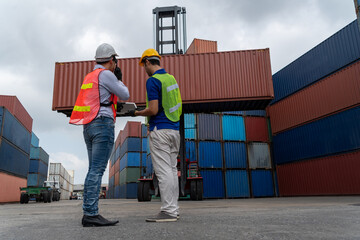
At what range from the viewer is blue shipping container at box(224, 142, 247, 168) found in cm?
1911

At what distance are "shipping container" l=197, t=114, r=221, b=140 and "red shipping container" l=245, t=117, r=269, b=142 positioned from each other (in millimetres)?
2346

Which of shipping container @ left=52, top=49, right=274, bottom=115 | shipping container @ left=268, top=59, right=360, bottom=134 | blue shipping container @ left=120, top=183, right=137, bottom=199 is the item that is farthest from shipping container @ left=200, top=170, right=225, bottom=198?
blue shipping container @ left=120, top=183, right=137, bottom=199

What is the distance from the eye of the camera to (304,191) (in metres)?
17.1

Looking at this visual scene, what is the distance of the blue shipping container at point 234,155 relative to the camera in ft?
62.7

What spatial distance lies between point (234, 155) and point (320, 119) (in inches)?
234

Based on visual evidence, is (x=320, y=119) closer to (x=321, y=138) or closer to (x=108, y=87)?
(x=321, y=138)

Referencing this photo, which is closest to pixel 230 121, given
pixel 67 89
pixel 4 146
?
pixel 67 89

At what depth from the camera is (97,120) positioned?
2.91 meters

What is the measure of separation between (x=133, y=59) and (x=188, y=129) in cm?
711

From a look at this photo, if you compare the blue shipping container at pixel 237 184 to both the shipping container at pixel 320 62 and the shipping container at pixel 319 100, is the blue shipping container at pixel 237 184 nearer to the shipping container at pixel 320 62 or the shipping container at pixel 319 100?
the shipping container at pixel 319 100

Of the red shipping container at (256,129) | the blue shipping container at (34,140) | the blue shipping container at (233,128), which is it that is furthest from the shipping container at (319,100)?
the blue shipping container at (34,140)

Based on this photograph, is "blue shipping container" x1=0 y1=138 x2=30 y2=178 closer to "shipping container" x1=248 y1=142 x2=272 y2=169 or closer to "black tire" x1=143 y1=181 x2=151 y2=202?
"black tire" x1=143 y1=181 x2=151 y2=202

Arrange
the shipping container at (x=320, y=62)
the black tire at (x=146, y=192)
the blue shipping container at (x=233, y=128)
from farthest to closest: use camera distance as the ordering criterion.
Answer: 1. the blue shipping container at (x=233, y=128)
2. the shipping container at (x=320, y=62)
3. the black tire at (x=146, y=192)

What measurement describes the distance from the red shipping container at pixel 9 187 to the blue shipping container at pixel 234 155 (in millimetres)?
14008
